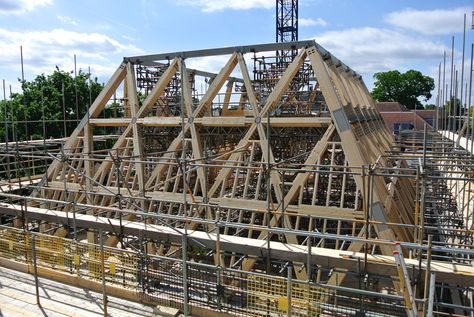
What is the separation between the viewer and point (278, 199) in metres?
11.4

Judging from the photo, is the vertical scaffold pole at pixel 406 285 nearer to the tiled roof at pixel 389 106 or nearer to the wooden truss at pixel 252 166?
the wooden truss at pixel 252 166

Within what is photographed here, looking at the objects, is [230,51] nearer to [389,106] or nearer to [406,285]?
[406,285]

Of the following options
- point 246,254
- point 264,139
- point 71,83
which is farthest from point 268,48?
point 71,83

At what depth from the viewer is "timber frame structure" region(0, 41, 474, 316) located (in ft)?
26.7

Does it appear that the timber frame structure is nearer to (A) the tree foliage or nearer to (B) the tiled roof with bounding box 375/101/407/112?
(A) the tree foliage

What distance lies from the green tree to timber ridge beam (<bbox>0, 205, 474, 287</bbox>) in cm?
7343

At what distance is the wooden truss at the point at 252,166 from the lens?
1026 cm

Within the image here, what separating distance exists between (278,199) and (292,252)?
3093 millimetres

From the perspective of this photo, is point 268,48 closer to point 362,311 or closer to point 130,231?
point 130,231

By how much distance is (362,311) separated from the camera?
709 centimetres

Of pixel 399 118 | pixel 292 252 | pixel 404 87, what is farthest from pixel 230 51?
pixel 404 87

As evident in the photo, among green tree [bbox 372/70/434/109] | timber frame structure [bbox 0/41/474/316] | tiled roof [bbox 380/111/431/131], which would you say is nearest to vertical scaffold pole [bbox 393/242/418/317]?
timber frame structure [bbox 0/41/474/316]

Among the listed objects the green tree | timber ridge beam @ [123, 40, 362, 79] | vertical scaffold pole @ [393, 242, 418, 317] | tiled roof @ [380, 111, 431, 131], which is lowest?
vertical scaffold pole @ [393, 242, 418, 317]

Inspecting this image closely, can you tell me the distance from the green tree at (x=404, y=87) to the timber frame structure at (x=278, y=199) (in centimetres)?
6499
